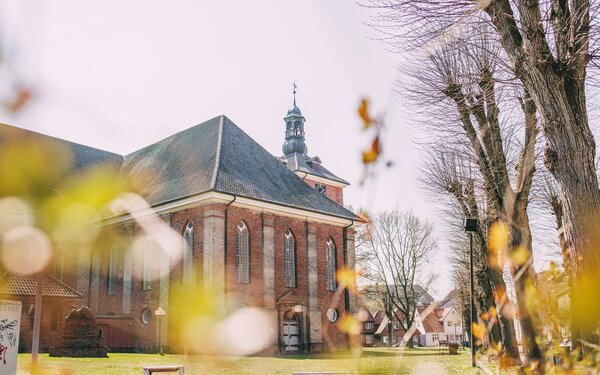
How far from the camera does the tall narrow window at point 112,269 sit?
106ft

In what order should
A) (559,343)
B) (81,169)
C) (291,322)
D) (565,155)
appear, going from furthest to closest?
(81,169), (291,322), (565,155), (559,343)

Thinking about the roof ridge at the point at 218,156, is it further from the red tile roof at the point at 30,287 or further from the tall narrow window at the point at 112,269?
the red tile roof at the point at 30,287

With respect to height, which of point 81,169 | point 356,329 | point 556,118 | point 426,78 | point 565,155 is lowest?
point 356,329

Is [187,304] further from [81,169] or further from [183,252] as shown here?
[81,169]

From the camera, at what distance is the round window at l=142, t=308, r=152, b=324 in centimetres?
2897

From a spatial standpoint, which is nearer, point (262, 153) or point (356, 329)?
point (356, 329)

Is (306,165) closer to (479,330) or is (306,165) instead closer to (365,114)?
(479,330)

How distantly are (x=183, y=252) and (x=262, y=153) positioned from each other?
8.48m

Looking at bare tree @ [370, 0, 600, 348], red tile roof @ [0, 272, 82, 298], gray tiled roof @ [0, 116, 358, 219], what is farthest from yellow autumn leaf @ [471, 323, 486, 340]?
red tile roof @ [0, 272, 82, 298]

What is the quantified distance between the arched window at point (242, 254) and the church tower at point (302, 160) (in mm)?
21125

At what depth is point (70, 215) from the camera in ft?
122

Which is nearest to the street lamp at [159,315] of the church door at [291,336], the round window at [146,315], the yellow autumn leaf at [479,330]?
the round window at [146,315]

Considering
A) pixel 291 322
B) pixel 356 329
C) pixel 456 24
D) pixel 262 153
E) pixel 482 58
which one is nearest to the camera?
pixel 356 329

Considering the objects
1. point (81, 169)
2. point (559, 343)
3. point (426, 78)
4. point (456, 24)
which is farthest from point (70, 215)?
point (559, 343)
